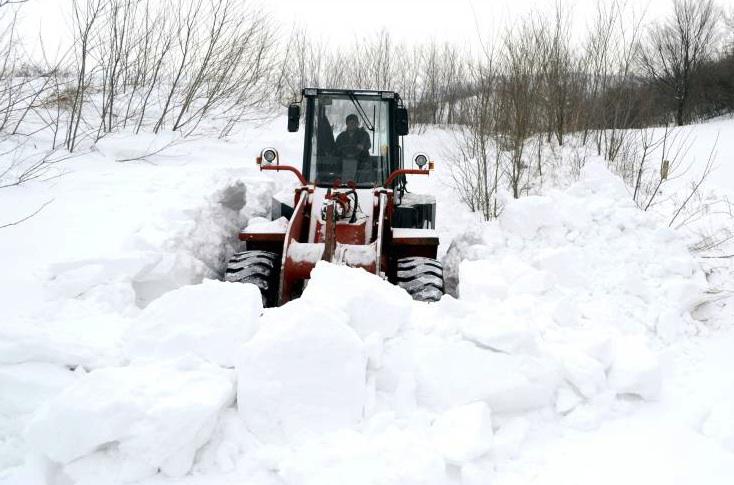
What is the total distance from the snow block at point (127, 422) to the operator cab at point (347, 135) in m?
3.87

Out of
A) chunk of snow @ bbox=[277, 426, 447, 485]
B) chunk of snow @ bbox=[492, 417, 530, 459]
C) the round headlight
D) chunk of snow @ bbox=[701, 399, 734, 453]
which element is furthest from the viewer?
the round headlight

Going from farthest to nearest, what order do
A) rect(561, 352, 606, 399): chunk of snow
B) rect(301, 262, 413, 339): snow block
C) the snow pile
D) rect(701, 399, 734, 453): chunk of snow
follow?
the snow pile → rect(301, 262, 413, 339): snow block → rect(561, 352, 606, 399): chunk of snow → rect(701, 399, 734, 453): chunk of snow

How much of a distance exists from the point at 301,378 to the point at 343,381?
0.70 ft

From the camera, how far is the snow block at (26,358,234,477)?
2453 mm

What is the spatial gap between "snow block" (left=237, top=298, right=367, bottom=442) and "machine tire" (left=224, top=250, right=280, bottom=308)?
7.48 feet

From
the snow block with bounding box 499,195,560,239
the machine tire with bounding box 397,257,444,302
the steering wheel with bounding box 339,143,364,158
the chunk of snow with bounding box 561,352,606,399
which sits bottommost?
the chunk of snow with bounding box 561,352,606,399

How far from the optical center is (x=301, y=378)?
284 centimetres

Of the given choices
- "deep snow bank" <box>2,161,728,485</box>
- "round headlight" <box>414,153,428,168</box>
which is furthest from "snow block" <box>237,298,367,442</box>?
"round headlight" <box>414,153,428,168</box>

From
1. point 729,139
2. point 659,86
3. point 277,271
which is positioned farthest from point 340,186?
point 659,86

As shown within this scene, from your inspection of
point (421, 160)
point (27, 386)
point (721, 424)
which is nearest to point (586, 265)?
point (421, 160)

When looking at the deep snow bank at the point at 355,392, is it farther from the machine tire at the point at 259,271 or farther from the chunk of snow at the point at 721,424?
the machine tire at the point at 259,271

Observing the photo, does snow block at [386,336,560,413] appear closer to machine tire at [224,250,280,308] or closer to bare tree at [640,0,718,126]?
machine tire at [224,250,280,308]

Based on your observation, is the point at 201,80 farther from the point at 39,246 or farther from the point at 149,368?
the point at 149,368

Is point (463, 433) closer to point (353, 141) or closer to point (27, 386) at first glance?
point (27, 386)
